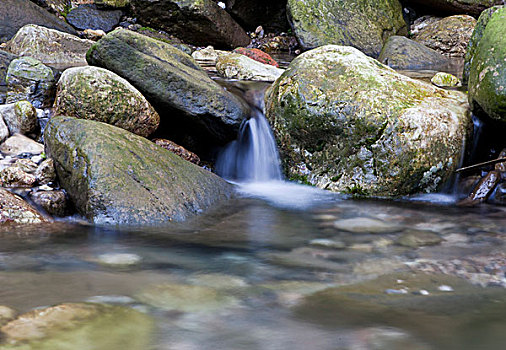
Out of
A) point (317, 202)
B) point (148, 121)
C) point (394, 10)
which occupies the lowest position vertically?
point (317, 202)

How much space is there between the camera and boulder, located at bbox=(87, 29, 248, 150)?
6129 mm

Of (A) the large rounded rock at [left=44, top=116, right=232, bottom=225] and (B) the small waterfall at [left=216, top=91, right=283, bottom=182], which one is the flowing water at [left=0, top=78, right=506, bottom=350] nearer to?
(A) the large rounded rock at [left=44, top=116, right=232, bottom=225]

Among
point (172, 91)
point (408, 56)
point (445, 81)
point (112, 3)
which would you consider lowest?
point (172, 91)

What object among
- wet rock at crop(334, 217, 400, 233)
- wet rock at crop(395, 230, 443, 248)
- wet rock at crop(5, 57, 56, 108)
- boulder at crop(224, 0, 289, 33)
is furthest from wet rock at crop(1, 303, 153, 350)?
boulder at crop(224, 0, 289, 33)

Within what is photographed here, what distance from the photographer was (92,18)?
602 inches

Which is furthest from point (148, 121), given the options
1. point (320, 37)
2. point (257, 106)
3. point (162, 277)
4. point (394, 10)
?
point (394, 10)

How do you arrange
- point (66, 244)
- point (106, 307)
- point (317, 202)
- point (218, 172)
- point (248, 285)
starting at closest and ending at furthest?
1. point (106, 307)
2. point (248, 285)
3. point (66, 244)
4. point (317, 202)
5. point (218, 172)

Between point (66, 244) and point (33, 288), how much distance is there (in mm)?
1037

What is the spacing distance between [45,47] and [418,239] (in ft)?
32.4

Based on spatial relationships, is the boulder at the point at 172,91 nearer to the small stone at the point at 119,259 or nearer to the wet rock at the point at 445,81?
the small stone at the point at 119,259

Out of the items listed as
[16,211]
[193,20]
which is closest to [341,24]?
[193,20]

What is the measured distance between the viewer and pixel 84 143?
4.41m

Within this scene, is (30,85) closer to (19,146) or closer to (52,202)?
(19,146)

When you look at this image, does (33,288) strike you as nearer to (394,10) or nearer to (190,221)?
(190,221)
